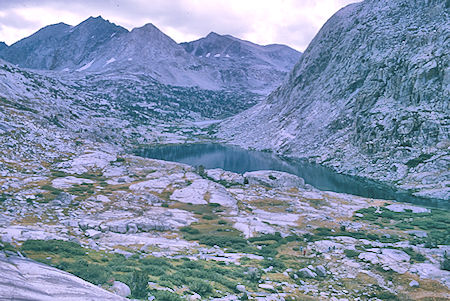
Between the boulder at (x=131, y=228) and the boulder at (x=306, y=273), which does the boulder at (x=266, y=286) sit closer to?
the boulder at (x=306, y=273)

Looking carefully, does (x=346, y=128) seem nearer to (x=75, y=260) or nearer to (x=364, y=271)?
(x=364, y=271)

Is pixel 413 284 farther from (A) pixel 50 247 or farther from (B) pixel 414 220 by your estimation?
(B) pixel 414 220

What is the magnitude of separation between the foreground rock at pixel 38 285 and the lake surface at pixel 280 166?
188 feet

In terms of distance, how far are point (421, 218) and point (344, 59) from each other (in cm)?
9673

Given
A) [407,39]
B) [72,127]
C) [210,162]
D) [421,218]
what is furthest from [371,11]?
[72,127]

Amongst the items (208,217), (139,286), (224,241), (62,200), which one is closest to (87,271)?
(139,286)

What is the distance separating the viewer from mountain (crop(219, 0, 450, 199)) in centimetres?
6950

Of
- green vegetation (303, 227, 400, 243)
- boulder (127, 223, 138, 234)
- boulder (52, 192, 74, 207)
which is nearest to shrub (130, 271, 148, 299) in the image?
boulder (127, 223, 138, 234)

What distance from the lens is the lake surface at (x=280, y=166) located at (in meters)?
60.2

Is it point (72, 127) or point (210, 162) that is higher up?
point (72, 127)

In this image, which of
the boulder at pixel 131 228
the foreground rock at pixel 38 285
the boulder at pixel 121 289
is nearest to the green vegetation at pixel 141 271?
the boulder at pixel 121 289

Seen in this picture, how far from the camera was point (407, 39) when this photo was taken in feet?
295

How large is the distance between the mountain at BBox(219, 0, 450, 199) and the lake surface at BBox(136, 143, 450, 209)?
393 centimetres

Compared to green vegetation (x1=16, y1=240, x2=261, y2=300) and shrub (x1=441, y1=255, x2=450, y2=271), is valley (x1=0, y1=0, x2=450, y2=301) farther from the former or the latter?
shrub (x1=441, y1=255, x2=450, y2=271)
